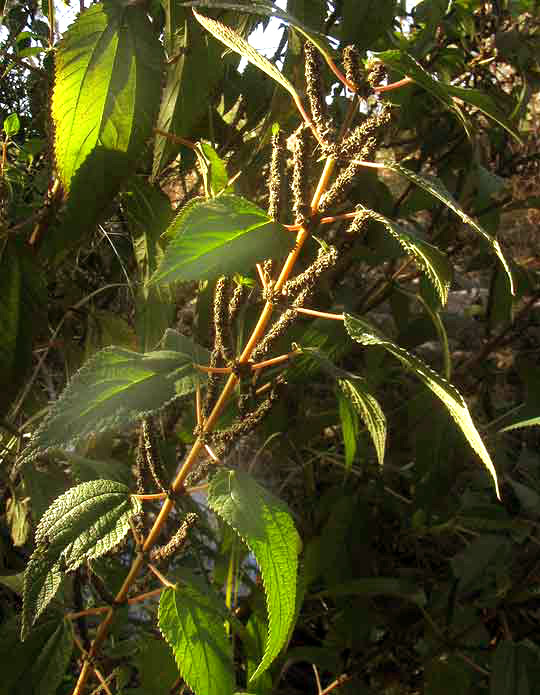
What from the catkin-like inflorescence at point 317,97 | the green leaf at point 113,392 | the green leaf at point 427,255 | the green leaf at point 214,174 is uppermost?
the catkin-like inflorescence at point 317,97

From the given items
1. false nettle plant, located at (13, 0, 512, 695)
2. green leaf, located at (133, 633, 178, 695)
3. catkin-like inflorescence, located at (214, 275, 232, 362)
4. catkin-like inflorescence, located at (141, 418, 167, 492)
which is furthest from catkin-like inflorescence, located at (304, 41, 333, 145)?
green leaf, located at (133, 633, 178, 695)

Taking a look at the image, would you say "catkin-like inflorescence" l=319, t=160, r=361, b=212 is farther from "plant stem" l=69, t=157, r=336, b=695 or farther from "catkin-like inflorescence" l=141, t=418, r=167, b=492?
"catkin-like inflorescence" l=141, t=418, r=167, b=492

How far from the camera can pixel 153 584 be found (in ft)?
3.41

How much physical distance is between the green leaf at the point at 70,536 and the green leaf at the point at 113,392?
0.25 feet

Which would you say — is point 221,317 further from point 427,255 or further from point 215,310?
point 427,255

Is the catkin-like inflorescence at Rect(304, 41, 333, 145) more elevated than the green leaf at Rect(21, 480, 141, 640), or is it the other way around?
the catkin-like inflorescence at Rect(304, 41, 333, 145)

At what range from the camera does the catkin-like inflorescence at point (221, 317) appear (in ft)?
1.59

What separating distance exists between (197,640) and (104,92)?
410 millimetres

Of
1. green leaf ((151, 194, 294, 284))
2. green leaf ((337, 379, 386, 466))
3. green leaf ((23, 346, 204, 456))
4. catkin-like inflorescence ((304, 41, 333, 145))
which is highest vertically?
catkin-like inflorescence ((304, 41, 333, 145))

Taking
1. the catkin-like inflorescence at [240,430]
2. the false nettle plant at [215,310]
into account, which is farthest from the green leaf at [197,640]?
the catkin-like inflorescence at [240,430]

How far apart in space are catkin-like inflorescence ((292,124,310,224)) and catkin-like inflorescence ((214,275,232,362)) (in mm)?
71

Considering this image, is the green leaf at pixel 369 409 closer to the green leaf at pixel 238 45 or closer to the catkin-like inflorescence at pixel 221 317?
the catkin-like inflorescence at pixel 221 317

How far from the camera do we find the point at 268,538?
0.46 meters

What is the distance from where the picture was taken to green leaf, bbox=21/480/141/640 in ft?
1.53
